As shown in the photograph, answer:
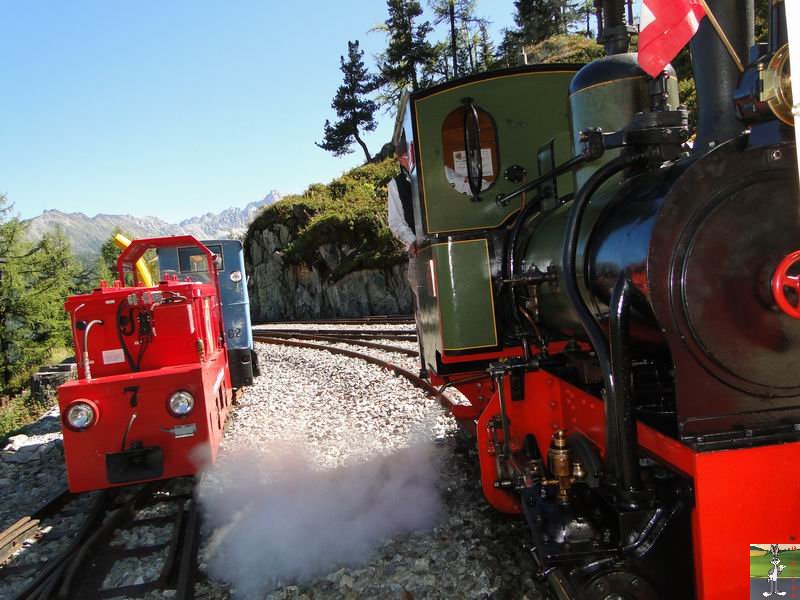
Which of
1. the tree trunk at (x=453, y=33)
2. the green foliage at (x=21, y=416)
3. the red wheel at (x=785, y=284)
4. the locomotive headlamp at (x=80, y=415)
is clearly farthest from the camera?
the tree trunk at (x=453, y=33)

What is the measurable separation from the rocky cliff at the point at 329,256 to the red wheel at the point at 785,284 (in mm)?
21937

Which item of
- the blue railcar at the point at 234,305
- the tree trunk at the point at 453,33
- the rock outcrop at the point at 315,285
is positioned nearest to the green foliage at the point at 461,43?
the tree trunk at the point at 453,33

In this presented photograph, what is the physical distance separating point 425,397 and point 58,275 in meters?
25.1

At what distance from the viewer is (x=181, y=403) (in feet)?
15.9

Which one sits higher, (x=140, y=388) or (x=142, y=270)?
(x=142, y=270)

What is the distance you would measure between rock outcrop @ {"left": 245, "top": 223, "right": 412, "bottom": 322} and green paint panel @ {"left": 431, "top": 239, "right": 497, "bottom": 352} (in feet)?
63.1

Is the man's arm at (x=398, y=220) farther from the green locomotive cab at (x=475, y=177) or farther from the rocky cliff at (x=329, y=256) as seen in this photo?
the rocky cliff at (x=329, y=256)

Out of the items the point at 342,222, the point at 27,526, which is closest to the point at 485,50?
the point at 342,222

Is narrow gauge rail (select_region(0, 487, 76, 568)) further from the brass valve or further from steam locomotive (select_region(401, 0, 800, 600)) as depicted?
the brass valve

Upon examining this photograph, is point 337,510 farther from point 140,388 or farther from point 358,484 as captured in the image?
point 140,388

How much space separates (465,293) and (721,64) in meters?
2.10

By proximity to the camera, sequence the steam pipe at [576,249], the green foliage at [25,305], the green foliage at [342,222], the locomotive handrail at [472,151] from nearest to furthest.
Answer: the steam pipe at [576,249] < the locomotive handrail at [472,151] < the green foliage at [25,305] < the green foliage at [342,222]

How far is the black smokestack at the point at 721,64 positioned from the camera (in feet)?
6.81

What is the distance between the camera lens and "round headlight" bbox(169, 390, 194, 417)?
189 inches
